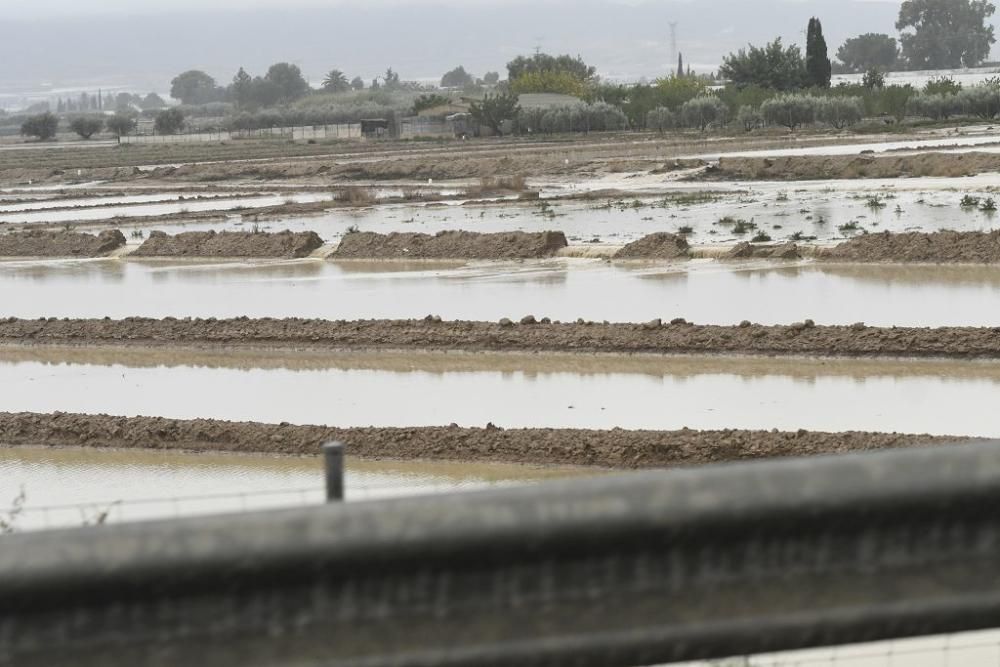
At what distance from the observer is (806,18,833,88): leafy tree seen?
9894 centimetres

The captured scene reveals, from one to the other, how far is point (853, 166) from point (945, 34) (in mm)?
142875

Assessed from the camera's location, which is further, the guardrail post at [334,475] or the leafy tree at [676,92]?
the leafy tree at [676,92]

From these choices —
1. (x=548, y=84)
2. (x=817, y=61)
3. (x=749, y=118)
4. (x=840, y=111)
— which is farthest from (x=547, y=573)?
(x=548, y=84)

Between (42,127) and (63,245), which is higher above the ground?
(42,127)

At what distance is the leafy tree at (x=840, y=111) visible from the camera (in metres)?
77.8

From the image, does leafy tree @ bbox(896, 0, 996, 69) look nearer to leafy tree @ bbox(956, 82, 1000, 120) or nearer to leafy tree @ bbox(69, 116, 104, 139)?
leafy tree @ bbox(69, 116, 104, 139)

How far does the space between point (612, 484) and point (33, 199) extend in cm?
5318

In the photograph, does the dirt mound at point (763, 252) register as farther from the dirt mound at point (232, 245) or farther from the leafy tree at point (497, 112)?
the leafy tree at point (497, 112)

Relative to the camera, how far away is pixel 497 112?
91.2 metres

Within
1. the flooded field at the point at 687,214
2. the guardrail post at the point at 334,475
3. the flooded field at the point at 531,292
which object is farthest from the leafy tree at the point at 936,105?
the guardrail post at the point at 334,475

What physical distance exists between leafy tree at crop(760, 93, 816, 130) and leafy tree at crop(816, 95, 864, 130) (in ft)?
1.68

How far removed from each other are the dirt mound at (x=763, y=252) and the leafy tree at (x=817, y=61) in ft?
243

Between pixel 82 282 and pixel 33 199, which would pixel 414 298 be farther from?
pixel 33 199

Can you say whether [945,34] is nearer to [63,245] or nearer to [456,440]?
[63,245]
